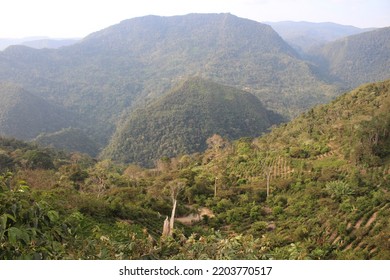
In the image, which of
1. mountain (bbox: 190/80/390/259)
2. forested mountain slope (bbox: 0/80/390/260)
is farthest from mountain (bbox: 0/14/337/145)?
forested mountain slope (bbox: 0/80/390/260)

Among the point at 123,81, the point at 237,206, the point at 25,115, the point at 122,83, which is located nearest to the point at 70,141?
the point at 25,115

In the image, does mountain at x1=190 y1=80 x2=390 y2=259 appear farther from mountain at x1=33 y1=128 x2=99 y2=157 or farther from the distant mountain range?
the distant mountain range

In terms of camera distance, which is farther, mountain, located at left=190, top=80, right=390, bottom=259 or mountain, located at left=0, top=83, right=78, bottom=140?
mountain, located at left=0, top=83, right=78, bottom=140

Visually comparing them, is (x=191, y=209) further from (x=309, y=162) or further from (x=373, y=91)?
(x=373, y=91)

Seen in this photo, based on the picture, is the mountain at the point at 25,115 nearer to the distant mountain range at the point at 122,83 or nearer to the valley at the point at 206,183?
the distant mountain range at the point at 122,83

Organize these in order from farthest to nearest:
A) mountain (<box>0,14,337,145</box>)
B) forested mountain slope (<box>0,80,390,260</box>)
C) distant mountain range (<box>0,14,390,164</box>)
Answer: mountain (<box>0,14,337,145</box>)
distant mountain range (<box>0,14,390,164</box>)
forested mountain slope (<box>0,80,390,260</box>)

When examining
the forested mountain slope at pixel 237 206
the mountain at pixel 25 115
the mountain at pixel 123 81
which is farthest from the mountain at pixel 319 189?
the mountain at pixel 25 115

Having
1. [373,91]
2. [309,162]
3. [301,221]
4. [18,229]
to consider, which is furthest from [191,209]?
[373,91]
